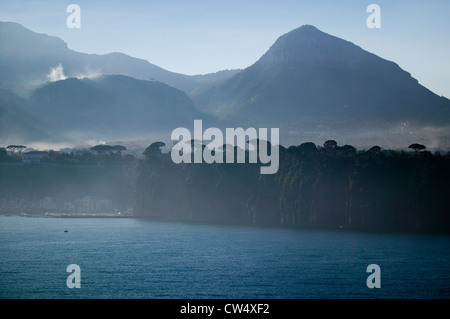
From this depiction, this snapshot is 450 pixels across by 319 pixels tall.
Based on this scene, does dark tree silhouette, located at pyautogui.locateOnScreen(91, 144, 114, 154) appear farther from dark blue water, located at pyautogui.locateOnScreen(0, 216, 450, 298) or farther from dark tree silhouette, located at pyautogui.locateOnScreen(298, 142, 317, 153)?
dark blue water, located at pyautogui.locateOnScreen(0, 216, 450, 298)

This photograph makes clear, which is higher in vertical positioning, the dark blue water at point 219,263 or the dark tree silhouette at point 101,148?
the dark tree silhouette at point 101,148

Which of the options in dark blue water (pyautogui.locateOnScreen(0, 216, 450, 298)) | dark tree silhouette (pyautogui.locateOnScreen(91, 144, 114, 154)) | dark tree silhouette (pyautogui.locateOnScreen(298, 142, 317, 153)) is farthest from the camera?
dark tree silhouette (pyautogui.locateOnScreen(91, 144, 114, 154))

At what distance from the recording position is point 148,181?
144m

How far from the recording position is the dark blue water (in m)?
55.8

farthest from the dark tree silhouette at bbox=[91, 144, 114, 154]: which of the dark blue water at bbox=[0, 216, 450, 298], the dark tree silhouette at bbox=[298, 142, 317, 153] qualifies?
the dark blue water at bbox=[0, 216, 450, 298]

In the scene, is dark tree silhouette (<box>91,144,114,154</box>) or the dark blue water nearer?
the dark blue water

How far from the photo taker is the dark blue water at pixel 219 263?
2199 inches

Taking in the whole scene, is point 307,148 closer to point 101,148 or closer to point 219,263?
point 219,263

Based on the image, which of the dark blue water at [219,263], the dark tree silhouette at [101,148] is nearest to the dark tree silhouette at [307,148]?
the dark blue water at [219,263]

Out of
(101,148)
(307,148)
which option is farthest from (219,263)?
(101,148)

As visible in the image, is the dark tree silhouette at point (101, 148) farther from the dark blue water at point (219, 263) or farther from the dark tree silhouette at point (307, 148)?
the dark blue water at point (219, 263)
